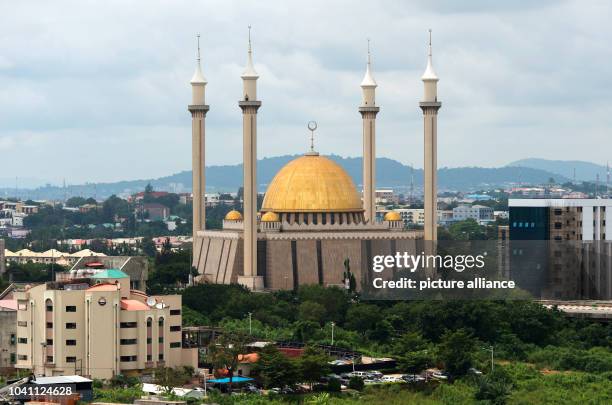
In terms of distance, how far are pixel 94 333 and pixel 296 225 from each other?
34.3 metres

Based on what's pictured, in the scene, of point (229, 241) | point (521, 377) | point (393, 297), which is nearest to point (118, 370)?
point (521, 377)

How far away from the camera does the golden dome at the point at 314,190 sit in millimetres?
110188

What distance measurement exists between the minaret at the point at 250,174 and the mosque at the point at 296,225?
0.17 ft

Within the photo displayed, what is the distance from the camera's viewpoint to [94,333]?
75.2 metres

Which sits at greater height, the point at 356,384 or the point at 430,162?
the point at 430,162

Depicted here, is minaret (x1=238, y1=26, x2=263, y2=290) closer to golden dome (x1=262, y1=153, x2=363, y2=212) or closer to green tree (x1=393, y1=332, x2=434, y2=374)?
golden dome (x1=262, y1=153, x2=363, y2=212)

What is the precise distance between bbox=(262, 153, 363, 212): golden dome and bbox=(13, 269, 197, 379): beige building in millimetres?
33648

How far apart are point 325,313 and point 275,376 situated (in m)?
21.2

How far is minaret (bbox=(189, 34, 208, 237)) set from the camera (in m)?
114

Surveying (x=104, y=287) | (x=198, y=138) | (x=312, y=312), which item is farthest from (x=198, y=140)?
(x=104, y=287)

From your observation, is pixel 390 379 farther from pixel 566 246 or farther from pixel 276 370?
pixel 566 246

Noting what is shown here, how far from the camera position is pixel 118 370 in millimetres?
75188

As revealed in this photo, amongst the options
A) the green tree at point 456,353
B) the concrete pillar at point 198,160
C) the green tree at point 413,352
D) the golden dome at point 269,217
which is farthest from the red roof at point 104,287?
the concrete pillar at point 198,160

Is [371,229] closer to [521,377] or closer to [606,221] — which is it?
[606,221]
